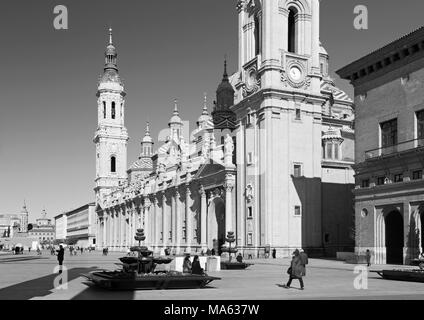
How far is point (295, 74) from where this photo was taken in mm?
56969

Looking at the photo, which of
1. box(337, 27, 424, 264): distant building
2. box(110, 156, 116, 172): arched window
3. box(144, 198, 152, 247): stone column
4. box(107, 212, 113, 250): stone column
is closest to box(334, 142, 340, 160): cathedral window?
box(337, 27, 424, 264): distant building

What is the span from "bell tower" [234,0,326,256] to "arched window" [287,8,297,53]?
100 millimetres

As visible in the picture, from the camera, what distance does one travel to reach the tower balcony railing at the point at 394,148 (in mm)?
37656

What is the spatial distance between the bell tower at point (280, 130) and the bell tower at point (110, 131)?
249 feet

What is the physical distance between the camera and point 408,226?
37.7m

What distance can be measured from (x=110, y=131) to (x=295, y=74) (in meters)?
80.8

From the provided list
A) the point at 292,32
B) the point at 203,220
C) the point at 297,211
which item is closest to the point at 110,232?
the point at 203,220

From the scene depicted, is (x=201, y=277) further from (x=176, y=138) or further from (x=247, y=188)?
(x=176, y=138)

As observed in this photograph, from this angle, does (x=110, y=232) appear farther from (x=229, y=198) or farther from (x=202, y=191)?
(x=229, y=198)

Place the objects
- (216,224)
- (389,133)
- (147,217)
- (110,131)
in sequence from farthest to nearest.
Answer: (110,131)
(147,217)
(216,224)
(389,133)

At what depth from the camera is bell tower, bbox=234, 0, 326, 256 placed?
54531 mm

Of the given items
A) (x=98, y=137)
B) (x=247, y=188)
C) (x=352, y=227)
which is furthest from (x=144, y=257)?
(x=98, y=137)

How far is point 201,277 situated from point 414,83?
936 inches

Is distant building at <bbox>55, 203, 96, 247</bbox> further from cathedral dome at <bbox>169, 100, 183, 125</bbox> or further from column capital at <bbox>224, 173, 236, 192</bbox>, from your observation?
column capital at <bbox>224, 173, 236, 192</bbox>
